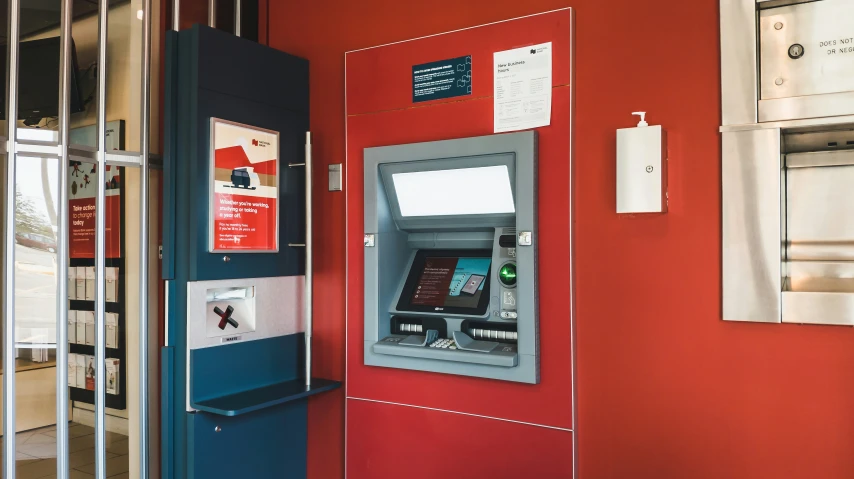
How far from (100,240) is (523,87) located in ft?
6.62

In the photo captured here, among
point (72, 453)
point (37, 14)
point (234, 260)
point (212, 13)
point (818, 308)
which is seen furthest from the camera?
point (212, 13)

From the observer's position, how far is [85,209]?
2.85 meters

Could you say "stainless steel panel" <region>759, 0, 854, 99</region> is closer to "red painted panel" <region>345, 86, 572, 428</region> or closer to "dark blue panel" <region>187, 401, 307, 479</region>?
"red painted panel" <region>345, 86, 572, 428</region>

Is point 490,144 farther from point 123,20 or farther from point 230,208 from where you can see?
point 123,20

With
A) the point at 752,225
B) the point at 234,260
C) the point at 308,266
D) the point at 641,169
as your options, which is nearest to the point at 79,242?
the point at 234,260

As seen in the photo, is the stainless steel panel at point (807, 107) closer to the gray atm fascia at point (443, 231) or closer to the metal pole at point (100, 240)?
the gray atm fascia at point (443, 231)

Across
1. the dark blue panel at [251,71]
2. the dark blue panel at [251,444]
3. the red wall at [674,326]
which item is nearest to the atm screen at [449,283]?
the red wall at [674,326]

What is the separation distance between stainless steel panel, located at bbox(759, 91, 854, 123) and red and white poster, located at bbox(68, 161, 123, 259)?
2778 mm

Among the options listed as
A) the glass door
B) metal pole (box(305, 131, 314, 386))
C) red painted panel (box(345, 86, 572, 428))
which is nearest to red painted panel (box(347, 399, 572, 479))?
red painted panel (box(345, 86, 572, 428))

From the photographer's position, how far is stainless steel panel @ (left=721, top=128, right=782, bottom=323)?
214 cm

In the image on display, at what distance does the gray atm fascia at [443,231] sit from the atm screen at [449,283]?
4 cm

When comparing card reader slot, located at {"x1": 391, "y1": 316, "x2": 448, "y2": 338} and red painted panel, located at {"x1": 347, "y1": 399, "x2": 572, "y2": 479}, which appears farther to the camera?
card reader slot, located at {"x1": 391, "y1": 316, "x2": 448, "y2": 338}

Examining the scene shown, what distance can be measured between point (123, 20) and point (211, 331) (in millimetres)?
1547

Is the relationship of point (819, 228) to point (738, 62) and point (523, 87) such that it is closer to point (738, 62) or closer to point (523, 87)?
point (738, 62)
